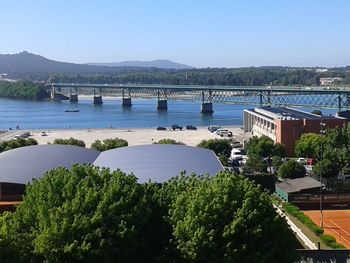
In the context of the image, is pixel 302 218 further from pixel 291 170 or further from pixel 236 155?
pixel 236 155

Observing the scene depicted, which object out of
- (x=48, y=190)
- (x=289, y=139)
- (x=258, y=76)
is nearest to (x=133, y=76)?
(x=258, y=76)

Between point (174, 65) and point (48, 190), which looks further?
point (174, 65)

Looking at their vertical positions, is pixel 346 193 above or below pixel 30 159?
below

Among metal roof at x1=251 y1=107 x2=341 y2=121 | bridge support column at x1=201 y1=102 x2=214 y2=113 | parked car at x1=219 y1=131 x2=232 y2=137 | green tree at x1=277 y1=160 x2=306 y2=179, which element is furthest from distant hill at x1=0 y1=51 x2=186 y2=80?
green tree at x1=277 y1=160 x2=306 y2=179

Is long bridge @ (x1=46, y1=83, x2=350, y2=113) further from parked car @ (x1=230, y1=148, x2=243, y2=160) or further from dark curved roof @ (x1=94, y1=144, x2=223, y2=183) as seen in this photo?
dark curved roof @ (x1=94, y1=144, x2=223, y2=183)

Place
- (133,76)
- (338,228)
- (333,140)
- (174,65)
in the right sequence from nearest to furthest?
(338,228)
(333,140)
(133,76)
(174,65)

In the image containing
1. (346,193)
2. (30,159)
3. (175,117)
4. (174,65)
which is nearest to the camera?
(30,159)

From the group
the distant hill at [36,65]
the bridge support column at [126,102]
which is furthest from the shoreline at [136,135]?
the distant hill at [36,65]

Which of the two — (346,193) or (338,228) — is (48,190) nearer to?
(338,228)

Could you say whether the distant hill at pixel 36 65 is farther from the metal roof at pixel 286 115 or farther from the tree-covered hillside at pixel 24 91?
the metal roof at pixel 286 115
